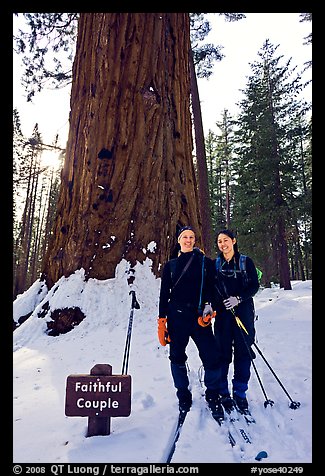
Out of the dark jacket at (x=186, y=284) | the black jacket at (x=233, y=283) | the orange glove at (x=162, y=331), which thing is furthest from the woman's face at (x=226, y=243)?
the orange glove at (x=162, y=331)

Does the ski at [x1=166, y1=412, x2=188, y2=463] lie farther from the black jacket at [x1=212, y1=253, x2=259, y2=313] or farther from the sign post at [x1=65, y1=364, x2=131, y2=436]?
the black jacket at [x1=212, y1=253, x2=259, y2=313]

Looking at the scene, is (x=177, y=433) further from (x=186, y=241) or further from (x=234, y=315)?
(x=186, y=241)

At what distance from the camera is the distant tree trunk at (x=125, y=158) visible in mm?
5320

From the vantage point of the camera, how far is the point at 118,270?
5.22m

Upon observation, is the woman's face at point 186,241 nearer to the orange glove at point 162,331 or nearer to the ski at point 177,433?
the orange glove at point 162,331

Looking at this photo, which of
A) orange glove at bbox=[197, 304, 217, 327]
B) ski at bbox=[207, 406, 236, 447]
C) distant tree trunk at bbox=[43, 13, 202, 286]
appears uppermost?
distant tree trunk at bbox=[43, 13, 202, 286]

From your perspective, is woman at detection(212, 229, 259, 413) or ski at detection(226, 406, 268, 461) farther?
woman at detection(212, 229, 259, 413)

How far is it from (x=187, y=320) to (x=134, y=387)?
1.12 metres

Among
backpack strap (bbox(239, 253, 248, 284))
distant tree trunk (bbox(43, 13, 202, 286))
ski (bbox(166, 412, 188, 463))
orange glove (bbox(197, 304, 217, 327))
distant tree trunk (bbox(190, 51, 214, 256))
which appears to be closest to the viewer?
ski (bbox(166, 412, 188, 463))

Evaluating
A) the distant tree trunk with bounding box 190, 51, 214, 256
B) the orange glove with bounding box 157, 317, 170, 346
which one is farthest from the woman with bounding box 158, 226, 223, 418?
the distant tree trunk with bounding box 190, 51, 214, 256

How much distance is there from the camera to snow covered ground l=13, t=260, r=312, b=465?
8.25 feet

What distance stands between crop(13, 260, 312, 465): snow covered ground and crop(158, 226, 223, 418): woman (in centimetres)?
26
